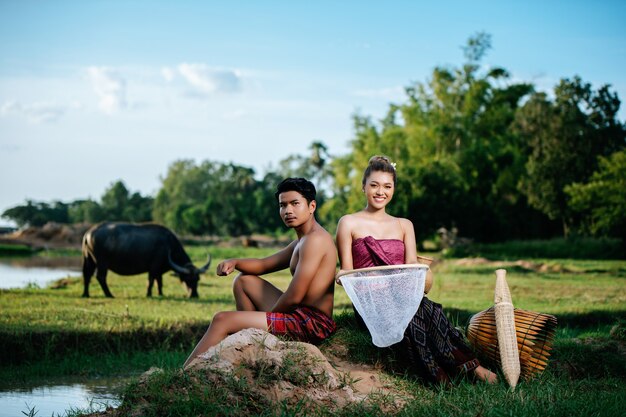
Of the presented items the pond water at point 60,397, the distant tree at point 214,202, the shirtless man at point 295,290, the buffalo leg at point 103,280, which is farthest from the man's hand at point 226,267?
the distant tree at point 214,202

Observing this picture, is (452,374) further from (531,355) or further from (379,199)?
(379,199)

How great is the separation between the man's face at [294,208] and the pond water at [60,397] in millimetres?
2176

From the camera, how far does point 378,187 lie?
5.83 m

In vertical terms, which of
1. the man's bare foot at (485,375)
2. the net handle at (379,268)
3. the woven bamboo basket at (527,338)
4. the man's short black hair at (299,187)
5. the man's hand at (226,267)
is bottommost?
the man's bare foot at (485,375)

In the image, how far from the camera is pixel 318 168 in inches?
2432

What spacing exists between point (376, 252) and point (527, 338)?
141 centimetres

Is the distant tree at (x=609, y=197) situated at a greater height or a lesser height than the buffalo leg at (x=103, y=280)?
greater

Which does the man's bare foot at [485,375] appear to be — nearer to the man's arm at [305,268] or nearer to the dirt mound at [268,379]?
the dirt mound at [268,379]

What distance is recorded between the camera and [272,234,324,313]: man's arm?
210 inches

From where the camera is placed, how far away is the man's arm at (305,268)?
534 centimetres

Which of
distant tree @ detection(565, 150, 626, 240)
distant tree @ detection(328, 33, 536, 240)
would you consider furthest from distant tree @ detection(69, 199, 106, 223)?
distant tree @ detection(565, 150, 626, 240)

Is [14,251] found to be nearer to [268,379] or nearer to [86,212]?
[268,379]

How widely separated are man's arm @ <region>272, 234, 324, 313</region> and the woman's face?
→ 0.67 metres

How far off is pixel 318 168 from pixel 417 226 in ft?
105
